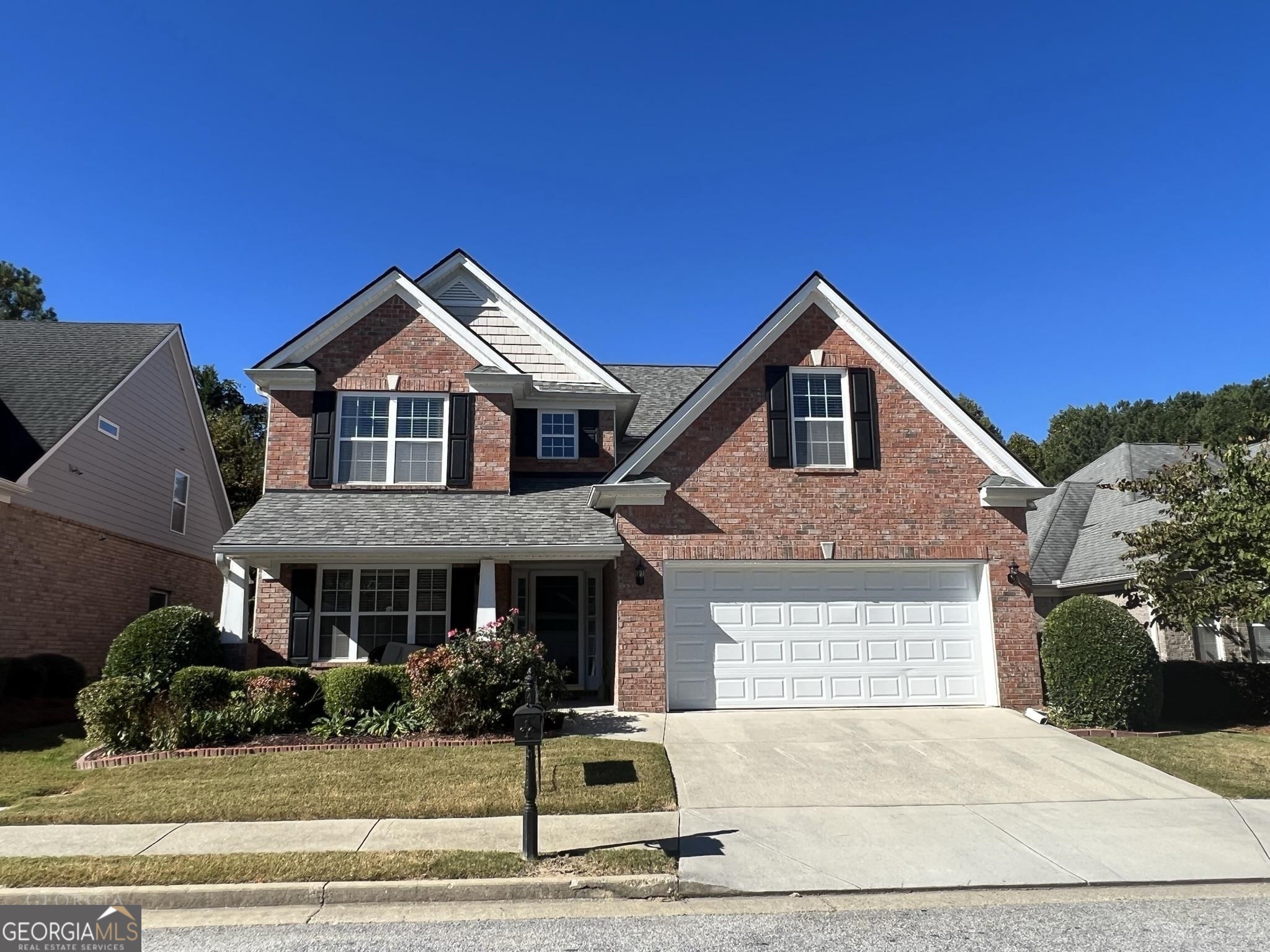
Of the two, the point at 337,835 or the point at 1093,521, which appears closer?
the point at 337,835

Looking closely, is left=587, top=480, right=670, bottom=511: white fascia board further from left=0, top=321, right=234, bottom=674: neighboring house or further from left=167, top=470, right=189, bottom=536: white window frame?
left=167, top=470, right=189, bottom=536: white window frame

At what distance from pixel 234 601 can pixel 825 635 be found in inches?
400

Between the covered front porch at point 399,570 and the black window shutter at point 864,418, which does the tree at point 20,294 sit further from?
the black window shutter at point 864,418

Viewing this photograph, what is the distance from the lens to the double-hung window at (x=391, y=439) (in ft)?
50.1

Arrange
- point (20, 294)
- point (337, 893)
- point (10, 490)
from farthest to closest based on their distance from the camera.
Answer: point (20, 294) < point (10, 490) < point (337, 893)

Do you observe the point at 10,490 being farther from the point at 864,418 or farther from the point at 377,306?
the point at 864,418

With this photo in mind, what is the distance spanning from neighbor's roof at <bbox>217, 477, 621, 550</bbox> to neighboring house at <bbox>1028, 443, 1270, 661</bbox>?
30.9ft

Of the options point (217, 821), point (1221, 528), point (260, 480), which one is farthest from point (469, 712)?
point (260, 480)

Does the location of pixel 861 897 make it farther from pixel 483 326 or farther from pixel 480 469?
pixel 483 326

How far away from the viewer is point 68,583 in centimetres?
1581

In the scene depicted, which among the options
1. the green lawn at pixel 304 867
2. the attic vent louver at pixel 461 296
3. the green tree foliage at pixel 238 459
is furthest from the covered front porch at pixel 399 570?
the green tree foliage at pixel 238 459

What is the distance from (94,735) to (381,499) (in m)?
5.59

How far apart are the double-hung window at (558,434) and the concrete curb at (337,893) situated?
11.0 meters

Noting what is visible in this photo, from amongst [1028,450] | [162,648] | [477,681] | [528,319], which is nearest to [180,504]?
[162,648]
